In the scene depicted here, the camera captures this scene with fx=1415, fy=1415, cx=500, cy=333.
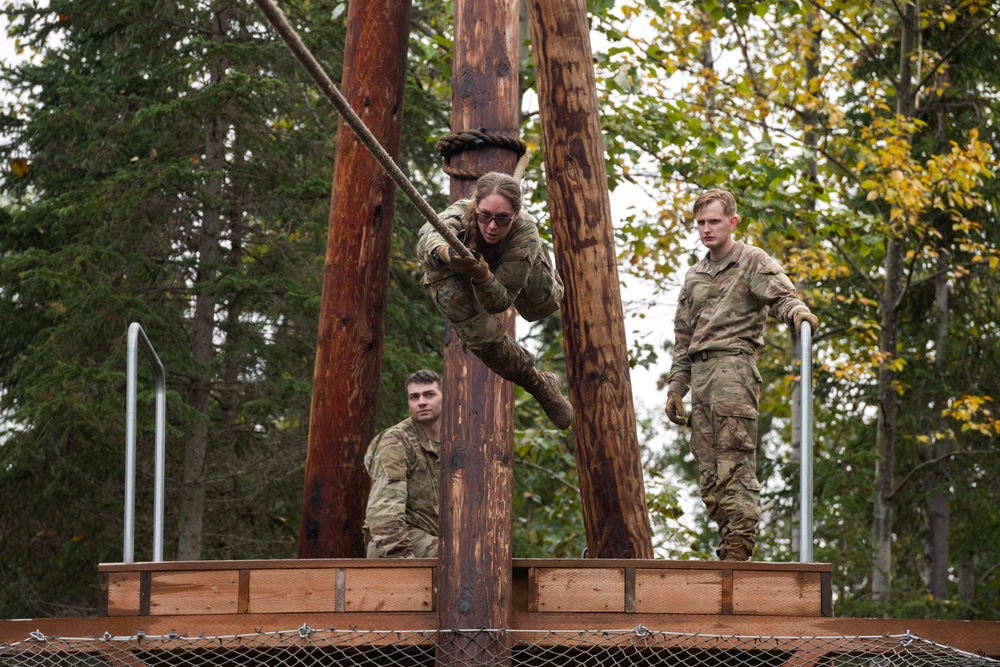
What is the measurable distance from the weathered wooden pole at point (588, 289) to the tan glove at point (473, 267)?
1.91 metres

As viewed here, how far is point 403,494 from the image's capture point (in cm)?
602

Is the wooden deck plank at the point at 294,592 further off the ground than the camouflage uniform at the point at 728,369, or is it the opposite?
the camouflage uniform at the point at 728,369

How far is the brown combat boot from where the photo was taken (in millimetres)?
5719

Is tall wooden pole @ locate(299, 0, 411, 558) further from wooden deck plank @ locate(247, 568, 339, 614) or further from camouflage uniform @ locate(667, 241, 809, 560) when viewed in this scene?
camouflage uniform @ locate(667, 241, 809, 560)

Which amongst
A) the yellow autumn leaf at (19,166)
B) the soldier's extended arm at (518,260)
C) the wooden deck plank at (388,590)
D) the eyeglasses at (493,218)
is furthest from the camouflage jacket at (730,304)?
the yellow autumn leaf at (19,166)

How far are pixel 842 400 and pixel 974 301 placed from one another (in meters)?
1.96

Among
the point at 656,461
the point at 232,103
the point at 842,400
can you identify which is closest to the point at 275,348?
the point at 232,103

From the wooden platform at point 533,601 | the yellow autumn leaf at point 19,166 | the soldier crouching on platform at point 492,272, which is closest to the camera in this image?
the soldier crouching on platform at point 492,272

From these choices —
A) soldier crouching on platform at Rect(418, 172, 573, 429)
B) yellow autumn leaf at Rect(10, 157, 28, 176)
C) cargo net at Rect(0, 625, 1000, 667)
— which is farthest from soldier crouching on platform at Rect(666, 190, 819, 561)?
yellow autumn leaf at Rect(10, 157, 28, 176)

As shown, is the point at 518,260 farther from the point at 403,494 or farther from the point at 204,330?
the point at 204,330

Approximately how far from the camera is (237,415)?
12375 millimetres

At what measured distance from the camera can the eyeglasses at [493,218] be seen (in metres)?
4.73

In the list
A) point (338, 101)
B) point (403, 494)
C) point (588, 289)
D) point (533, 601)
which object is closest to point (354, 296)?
point (588, 289)

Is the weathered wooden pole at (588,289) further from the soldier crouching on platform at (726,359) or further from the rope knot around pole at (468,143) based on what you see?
the rope knot around pole at (468,143)
